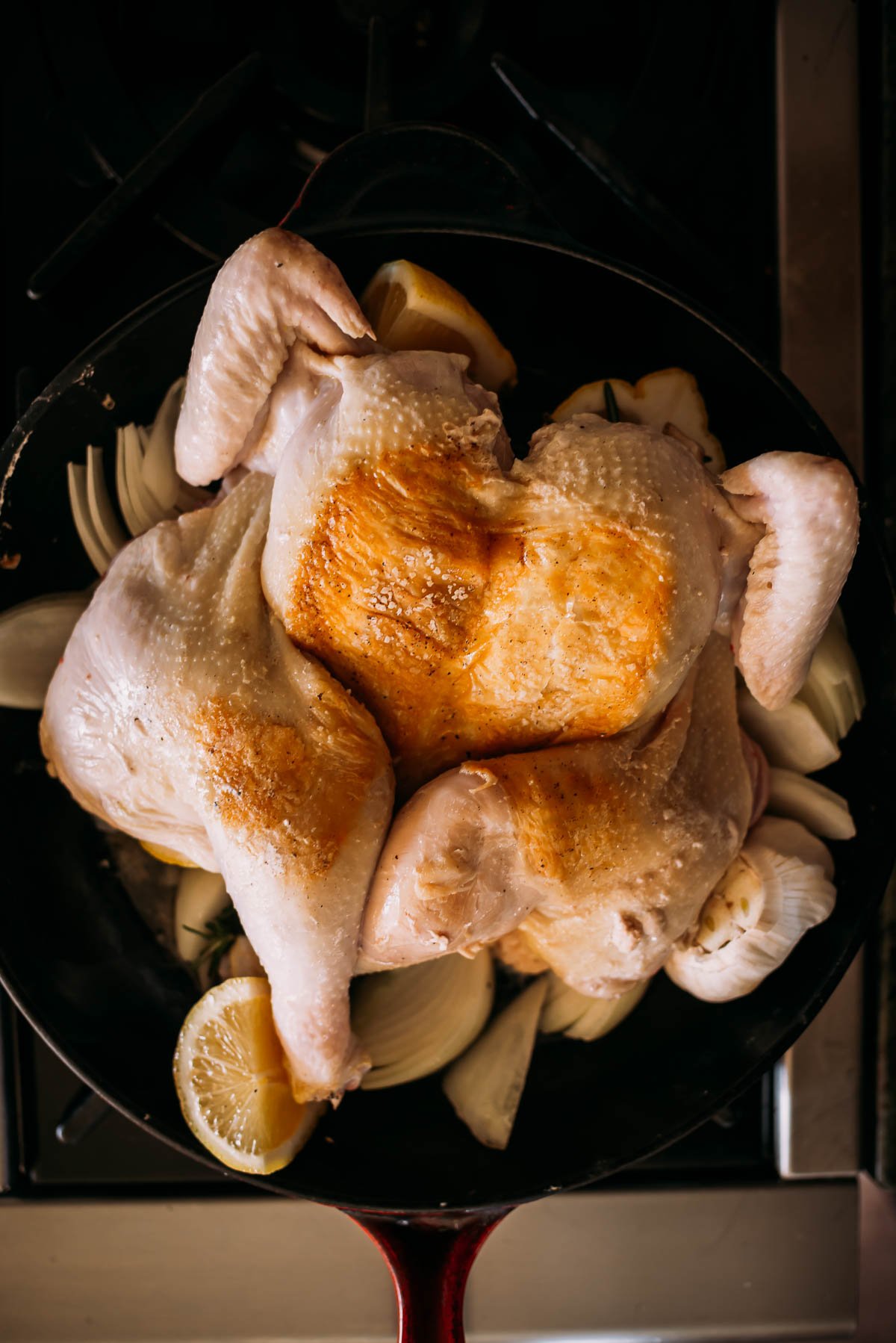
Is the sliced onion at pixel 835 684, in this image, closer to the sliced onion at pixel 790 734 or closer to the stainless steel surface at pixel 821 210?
the sliced onion at pixel 790 734

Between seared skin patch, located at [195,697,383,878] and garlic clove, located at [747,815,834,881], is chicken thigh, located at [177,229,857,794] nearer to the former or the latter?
seared skin patch, located at [195,697,383,878]

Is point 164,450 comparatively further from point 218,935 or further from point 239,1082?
point 239,1082

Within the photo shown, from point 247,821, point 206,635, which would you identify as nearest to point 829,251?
point 206,635

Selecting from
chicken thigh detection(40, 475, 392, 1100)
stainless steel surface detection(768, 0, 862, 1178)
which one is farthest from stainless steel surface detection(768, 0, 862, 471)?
chicken thigh detection(40, 475, 392, 1100)

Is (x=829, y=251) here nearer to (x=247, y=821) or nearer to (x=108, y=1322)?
(x=247, y=821)

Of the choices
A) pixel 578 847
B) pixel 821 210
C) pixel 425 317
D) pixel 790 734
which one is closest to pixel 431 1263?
pixel 578 847

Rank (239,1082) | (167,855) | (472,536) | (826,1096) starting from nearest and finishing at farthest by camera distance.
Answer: (472,536), (239,1082), (167,855), (826,1096)

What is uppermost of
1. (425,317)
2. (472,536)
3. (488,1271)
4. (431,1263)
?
(425,317)
